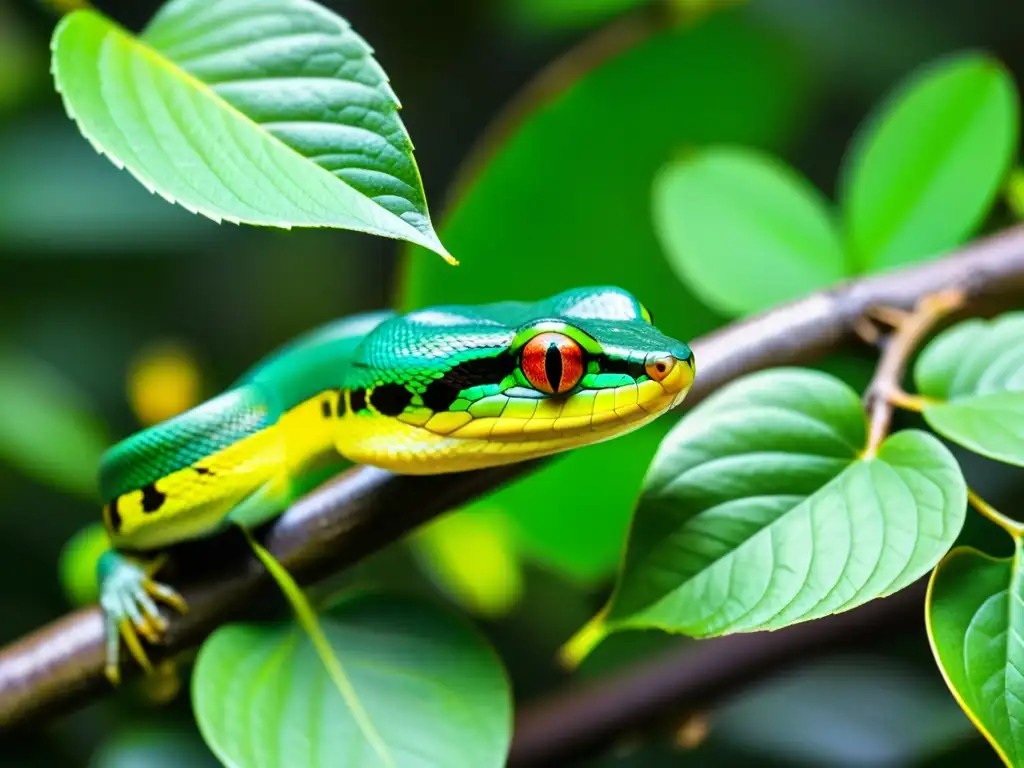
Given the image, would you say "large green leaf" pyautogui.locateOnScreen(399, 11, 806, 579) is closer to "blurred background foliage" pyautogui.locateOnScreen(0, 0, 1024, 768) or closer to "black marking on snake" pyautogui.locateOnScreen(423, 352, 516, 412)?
"blurred background foliage" pyautogui.locateOnScreen(0, 0, 1024, 768)

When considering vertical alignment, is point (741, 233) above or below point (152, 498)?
above

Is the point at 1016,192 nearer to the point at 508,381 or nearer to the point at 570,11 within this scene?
the point at 570,11

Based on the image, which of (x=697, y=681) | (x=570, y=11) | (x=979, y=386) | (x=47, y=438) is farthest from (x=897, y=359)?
(x=47, y=438)

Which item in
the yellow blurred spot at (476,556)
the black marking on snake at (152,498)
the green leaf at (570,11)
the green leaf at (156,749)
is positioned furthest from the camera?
the green leaf at (570,11)

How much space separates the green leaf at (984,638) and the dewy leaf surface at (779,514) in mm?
48

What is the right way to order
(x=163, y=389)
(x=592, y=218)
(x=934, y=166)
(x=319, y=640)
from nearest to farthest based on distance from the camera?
(x=319, y=640) < (x=934, y=166) < (x=592, y=218) < (x=163, y=389)

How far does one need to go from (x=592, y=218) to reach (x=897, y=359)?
20.0 inches

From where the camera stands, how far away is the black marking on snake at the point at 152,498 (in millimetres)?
829

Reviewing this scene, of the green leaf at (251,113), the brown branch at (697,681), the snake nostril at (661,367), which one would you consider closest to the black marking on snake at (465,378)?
the snake nostril at (661,367)

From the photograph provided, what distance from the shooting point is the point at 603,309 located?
32.4 inches

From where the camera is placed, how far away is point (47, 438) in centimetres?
137

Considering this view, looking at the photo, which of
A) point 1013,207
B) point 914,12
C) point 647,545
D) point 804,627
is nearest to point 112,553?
point 647,545

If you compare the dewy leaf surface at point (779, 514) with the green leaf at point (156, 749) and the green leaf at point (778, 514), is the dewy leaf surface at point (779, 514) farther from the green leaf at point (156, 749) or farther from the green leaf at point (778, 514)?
the green leaf at point (156, 749)

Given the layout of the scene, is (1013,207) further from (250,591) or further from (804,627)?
(250,591)
